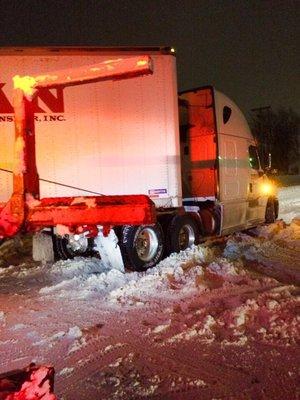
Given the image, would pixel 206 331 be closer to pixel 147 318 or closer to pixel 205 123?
pixel 147 318

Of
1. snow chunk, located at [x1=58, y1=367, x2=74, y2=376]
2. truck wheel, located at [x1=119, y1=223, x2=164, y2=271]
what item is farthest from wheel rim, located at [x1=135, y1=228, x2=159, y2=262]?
snow chunk, located at [x1=58, y1=367, x2=74, y2=376]

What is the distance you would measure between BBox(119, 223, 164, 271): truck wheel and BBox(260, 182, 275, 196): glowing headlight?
5.93 metres

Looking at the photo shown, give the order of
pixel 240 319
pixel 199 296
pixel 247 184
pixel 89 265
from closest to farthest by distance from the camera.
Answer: pixel 240 319, pixel 199 296, pixel 89 265, pixel 247 184

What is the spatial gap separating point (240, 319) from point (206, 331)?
49 cm

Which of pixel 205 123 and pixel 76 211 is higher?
pixel 205 123

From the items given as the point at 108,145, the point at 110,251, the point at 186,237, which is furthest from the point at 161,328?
the point at 186,237

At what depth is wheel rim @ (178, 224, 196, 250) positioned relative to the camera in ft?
36.0

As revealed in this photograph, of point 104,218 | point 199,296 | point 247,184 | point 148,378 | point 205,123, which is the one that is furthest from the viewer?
point 247,184

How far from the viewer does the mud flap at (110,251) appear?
899 centimetres

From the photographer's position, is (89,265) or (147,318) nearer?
(147,318)

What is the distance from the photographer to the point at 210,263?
9.04 m

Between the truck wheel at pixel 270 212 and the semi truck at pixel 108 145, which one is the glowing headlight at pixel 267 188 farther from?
the semi truck at pixel 108 145

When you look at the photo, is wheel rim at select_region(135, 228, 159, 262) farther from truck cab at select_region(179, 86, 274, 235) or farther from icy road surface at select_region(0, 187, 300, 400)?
truck cab at select_region(179, 86, 274, 235)

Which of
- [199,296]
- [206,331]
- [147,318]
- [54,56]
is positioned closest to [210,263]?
[199,296]
